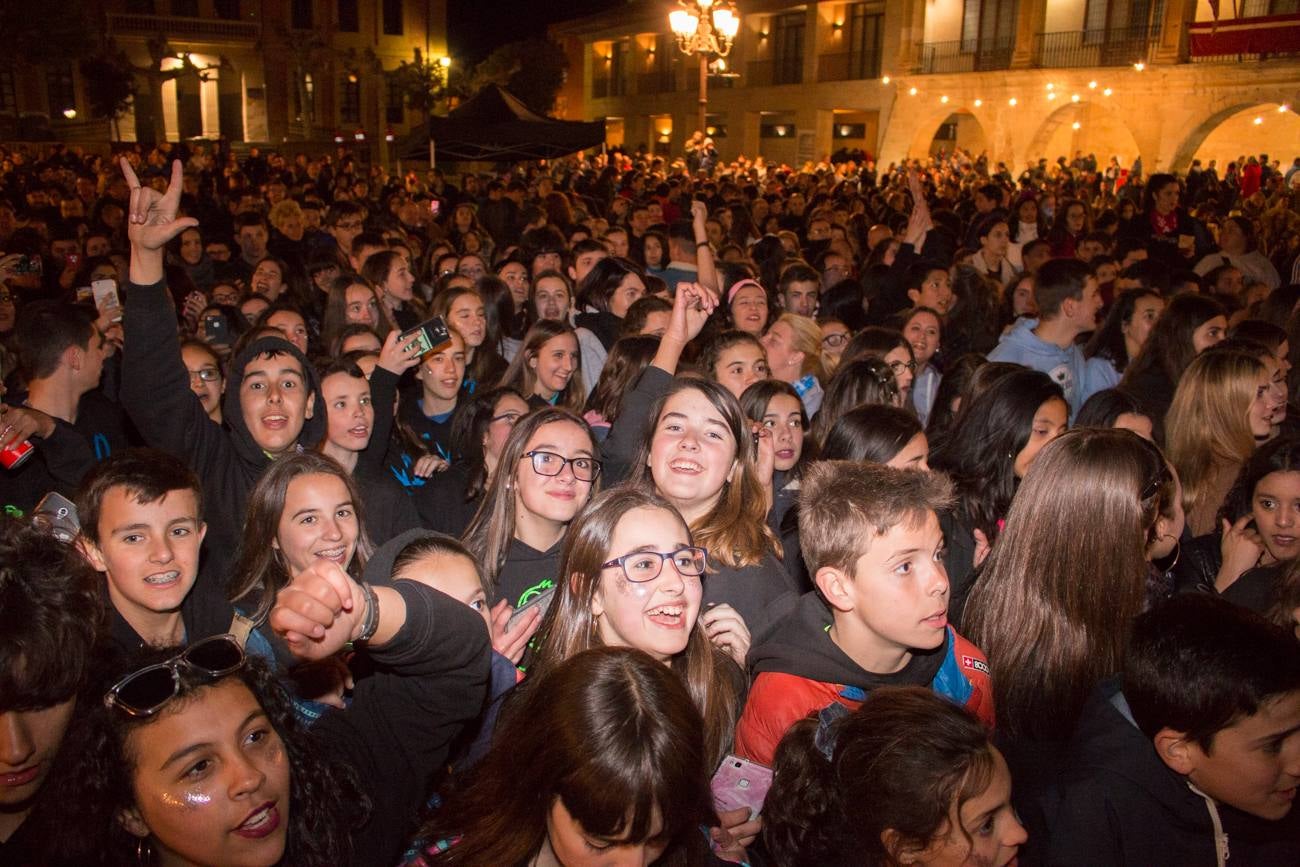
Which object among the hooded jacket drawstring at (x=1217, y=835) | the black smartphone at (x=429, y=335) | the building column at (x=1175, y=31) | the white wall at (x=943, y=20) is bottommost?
the hooded jacket drawstring at (x=1217, y=835)

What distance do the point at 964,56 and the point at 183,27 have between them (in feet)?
120

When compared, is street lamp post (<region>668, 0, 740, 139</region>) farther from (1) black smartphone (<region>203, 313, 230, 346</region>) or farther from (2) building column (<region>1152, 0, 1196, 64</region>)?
(2) building column (<region>1152, 0, 1196, 64</region>)

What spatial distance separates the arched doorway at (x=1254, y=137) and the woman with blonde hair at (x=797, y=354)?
24.7 metres

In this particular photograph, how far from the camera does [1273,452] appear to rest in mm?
3416

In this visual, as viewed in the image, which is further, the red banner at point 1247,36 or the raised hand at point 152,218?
the red banner at point 1247,36

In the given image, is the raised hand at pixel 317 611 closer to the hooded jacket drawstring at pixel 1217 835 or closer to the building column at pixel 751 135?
the hooded jacket drawstring at pixel 1217 835

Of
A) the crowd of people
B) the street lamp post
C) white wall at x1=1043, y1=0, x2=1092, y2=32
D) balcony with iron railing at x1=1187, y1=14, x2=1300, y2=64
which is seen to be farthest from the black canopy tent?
white wall at x1=1043, y1=0, x2=1092, y2=32

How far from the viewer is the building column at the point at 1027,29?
28141mm

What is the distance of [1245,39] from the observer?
73.5ft

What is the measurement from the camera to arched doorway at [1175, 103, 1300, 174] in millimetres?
25578

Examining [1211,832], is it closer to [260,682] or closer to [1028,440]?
[1028,440]

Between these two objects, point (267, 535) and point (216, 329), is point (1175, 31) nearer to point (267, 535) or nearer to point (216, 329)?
point (216, 329)

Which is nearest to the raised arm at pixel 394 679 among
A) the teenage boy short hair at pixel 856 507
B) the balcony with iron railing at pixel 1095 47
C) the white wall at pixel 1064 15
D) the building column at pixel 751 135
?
the teenage boy short hair at pixel 856 507

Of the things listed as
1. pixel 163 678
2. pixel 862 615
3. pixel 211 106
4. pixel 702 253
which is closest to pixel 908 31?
pixel 702 253
